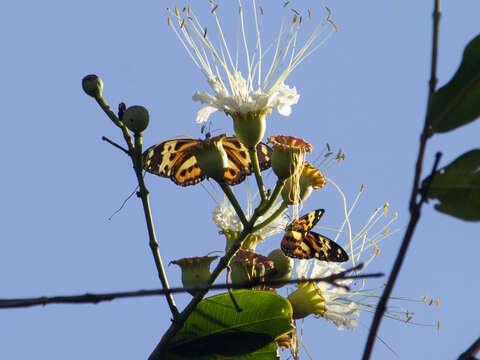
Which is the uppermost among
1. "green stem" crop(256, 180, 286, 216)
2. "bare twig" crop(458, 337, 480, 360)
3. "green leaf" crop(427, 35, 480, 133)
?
"green leaf" crop(427, 35, 480, 133)

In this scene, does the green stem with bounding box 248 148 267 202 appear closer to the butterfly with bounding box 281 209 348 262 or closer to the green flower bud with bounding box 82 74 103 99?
the butterfly with bounding box 281 209 348 262

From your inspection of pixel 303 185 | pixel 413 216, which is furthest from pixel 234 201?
pixel 413 216

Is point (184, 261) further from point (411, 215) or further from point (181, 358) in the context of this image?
point (411, 215)

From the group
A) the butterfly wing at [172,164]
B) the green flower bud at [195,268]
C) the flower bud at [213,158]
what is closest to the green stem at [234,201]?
the flower bud at [213,158]

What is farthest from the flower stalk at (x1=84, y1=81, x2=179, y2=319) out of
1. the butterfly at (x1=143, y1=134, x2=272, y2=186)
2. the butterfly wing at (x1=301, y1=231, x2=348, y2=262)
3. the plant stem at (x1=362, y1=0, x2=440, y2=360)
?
the plant stem at (x1=362, y1=0, x2=440, y2=360)

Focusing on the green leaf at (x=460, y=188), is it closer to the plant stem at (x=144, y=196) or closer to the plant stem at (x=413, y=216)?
the plant stem at (x=413, y=216)

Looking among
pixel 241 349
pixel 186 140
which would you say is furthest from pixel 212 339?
pixel 186 140
